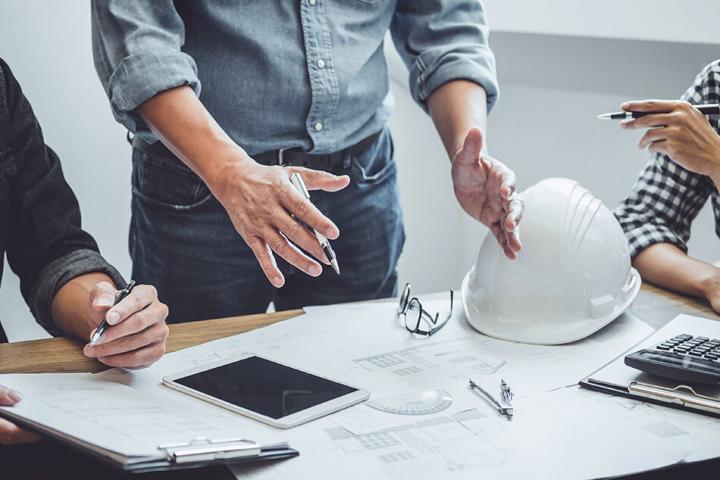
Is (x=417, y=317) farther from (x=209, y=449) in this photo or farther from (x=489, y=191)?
(x=209, y=449)

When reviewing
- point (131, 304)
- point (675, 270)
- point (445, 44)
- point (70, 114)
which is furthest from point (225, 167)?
point (70, 114)

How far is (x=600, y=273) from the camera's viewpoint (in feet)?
3.98

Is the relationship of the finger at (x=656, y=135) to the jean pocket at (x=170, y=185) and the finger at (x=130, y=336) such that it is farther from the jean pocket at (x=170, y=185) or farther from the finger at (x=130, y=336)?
the finger at (x=130, y=336)

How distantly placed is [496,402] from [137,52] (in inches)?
26.9

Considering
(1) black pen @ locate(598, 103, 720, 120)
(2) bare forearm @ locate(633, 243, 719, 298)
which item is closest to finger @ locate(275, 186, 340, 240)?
(1) black pen @ locate(598, 103, 720, 120)

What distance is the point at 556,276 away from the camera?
1194 millimetres

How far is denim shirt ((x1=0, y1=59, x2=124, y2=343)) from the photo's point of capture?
4.11 ft

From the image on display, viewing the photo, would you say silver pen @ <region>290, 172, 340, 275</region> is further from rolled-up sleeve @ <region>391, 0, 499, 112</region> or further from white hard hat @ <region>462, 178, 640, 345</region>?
→ rolled-up sleeve @ <region>391, 0, 499, 112</region>

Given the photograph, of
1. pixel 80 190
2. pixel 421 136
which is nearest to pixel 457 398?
pixel 80 190

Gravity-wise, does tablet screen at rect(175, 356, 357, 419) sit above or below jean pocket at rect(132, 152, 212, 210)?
below

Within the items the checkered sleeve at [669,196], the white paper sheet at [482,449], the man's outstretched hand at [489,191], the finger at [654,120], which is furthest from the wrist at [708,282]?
the white paper sheet at [482,449]

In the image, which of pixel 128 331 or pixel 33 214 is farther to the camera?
pixel 33 214

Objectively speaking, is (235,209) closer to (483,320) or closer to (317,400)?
(317,400)

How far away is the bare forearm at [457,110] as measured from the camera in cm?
147
